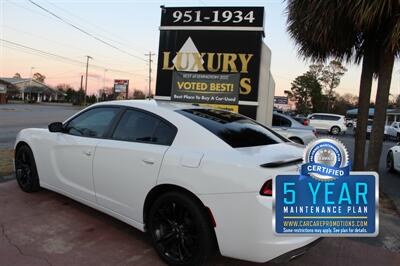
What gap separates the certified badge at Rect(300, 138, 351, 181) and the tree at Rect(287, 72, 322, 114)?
72.8m

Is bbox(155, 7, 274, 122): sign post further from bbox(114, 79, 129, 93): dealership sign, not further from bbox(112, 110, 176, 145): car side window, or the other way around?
bbox(114, 79, 129, 93): dealership sign

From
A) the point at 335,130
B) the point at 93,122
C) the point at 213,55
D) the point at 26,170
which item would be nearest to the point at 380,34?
the point at 213,55

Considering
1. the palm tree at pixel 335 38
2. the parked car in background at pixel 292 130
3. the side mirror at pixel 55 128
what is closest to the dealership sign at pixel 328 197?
the side mirror at pixel 55 128

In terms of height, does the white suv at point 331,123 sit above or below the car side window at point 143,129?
below

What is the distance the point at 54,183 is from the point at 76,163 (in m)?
0.66

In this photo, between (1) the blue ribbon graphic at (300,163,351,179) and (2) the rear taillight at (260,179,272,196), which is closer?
(1) the blue ribbon graphic at (300,163,351,179)

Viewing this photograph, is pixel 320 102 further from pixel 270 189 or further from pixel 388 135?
pixel 270 189

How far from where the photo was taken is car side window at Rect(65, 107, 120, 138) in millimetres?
4289

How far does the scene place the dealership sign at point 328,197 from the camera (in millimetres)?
2617

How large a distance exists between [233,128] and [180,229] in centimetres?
112

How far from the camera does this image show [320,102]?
243ft

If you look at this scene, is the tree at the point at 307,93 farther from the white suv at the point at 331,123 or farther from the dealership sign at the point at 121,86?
the white suv at the point at 331,123

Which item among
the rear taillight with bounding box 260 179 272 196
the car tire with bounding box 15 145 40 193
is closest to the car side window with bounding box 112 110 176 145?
the rear taillight with bounding box 260 179 272 196

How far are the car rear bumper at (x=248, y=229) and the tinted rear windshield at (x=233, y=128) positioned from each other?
577mm
